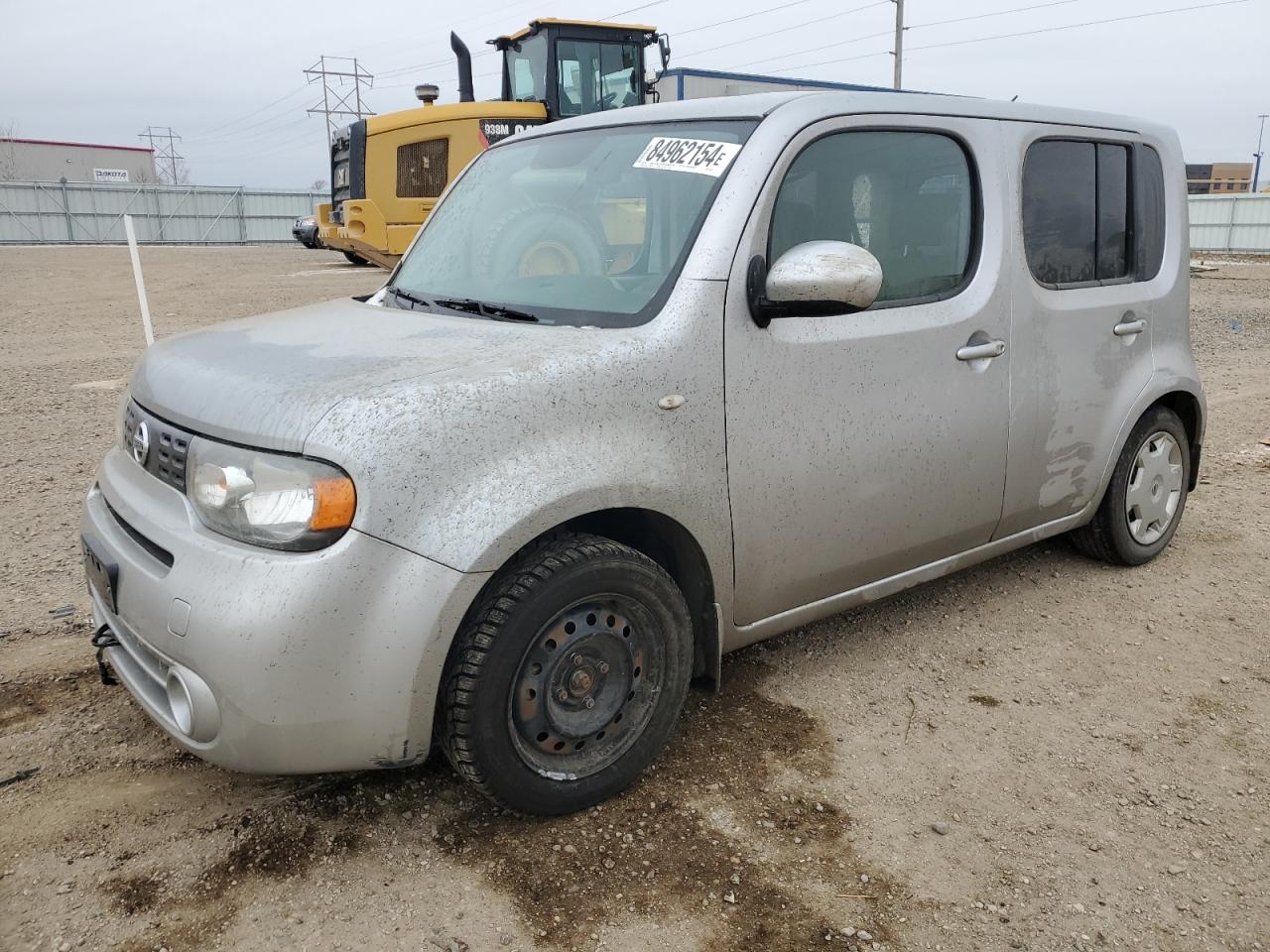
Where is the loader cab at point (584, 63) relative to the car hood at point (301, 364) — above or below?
above

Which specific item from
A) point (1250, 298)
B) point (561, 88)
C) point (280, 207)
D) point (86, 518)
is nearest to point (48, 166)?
point (280, 207)

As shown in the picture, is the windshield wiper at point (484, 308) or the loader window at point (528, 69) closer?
the windshield wiper at point (484, 308)

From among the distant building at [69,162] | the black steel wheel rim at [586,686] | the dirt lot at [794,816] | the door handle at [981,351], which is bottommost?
the dirt lot at [794,816]

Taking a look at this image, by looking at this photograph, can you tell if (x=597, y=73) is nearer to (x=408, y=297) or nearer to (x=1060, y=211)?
(x=1060, y=211)

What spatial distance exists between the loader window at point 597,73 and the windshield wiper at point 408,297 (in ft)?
33.5

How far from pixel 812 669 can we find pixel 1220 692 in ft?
4.40

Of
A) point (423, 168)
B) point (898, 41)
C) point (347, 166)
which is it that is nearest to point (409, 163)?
point (423, 168)

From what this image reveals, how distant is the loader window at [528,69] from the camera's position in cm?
1296

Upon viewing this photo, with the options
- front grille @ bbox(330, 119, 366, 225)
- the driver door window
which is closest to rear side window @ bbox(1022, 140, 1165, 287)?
the driver door window

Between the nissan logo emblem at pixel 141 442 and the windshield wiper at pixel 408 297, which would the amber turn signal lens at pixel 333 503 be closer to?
the nissan logo emblem at pixel 141 442

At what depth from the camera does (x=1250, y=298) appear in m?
16.6

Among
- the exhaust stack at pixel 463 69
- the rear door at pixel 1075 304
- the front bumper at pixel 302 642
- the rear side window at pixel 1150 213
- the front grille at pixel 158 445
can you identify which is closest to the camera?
the front bumper at pixel 302 642

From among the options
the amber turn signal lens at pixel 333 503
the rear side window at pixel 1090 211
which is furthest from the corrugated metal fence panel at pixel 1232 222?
the amber turn signal lens at pixel 333 503

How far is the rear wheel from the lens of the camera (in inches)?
164
